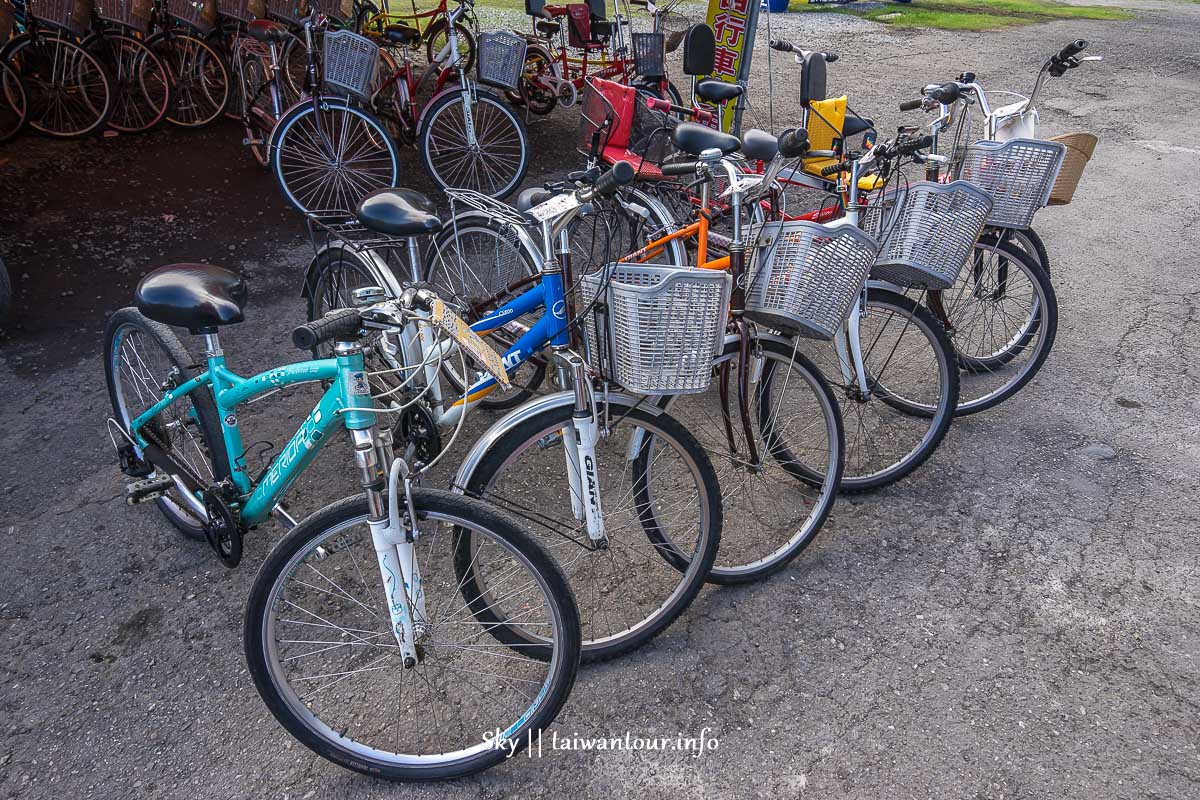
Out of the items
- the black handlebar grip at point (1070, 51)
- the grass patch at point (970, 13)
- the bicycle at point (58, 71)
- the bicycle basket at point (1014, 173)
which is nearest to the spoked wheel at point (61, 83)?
the bicycle at point (58, 71)

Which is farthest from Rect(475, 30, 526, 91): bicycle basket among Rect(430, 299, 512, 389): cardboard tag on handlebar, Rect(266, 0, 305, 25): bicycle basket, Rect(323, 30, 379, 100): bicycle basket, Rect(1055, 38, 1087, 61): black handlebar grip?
Rect(430, 299, 512, 389): cardboard tag on handlebar

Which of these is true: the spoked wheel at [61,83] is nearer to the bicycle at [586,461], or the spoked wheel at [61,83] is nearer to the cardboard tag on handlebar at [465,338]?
the bicycle at [586,461]

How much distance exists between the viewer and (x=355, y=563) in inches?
111

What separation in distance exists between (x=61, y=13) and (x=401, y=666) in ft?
24.1

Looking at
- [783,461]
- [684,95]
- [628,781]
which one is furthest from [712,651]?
[684,95]

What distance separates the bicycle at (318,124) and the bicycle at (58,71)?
1.38m

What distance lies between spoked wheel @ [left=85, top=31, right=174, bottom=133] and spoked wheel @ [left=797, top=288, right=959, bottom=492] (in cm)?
690

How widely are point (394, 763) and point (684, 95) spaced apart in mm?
9951

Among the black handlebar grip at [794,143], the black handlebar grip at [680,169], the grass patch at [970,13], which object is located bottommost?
the grass patch at [970,13]

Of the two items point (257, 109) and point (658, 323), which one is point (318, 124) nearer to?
point (257, 109)

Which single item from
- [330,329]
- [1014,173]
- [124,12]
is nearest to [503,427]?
[330,329]

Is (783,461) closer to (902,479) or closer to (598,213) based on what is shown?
(902,479)

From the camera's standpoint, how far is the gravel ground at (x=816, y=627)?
97.2 inches

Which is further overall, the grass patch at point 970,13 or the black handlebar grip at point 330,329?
the grass patch at point 970,13
